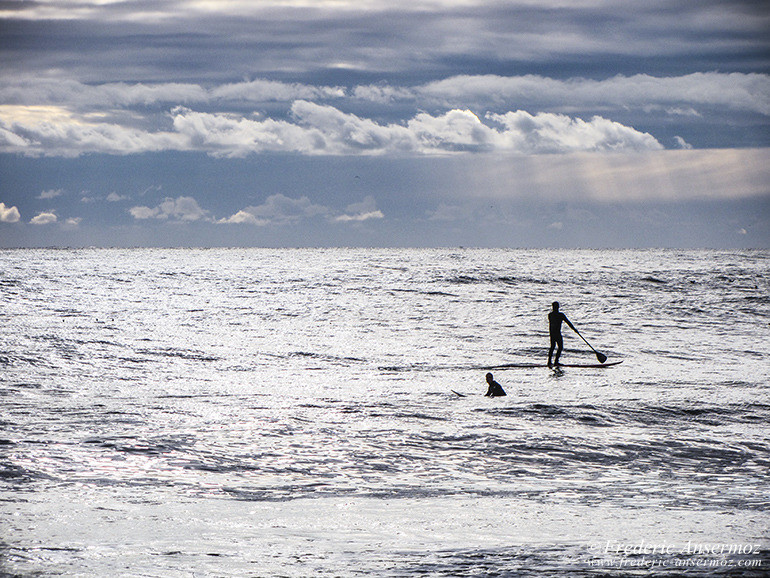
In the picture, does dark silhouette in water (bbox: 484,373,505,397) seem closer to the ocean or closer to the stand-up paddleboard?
the ocean

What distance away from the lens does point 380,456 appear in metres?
16.0

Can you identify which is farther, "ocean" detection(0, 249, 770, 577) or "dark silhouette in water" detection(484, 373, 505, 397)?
"dark silhouette in water" detection(484, 373, 505, 397)

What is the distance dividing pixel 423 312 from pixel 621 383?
33637mm

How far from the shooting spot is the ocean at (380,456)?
928cm

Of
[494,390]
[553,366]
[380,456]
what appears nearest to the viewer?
[380,456]

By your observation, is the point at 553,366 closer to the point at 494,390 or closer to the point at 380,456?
the point at 494,390

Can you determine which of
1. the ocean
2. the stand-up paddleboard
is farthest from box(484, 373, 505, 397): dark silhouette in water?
the stand-up paddleboard

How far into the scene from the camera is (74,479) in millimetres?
13625

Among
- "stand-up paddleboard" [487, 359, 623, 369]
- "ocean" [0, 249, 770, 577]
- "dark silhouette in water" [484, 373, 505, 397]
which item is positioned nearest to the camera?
"ocean" [0, 249, 770, 577]

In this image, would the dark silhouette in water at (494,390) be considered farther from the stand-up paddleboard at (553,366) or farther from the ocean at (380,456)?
the stand-up paddleboard at (553,366)

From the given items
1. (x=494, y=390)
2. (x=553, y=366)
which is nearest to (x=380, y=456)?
(x=494, y=390)

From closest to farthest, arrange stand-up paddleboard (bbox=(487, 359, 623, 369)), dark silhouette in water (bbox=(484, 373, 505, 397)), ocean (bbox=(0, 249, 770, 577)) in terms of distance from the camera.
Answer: ocean (bbox=(0, 249, 770, 577)) < dark silhouette in water (bbox=(484, 373, 505, 397)) < stand-up paddleboard (bbox=(487, 359, 623, 369))

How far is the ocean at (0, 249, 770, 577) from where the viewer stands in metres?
9.28

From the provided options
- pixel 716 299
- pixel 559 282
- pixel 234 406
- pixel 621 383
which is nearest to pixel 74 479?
pixel 234 406
